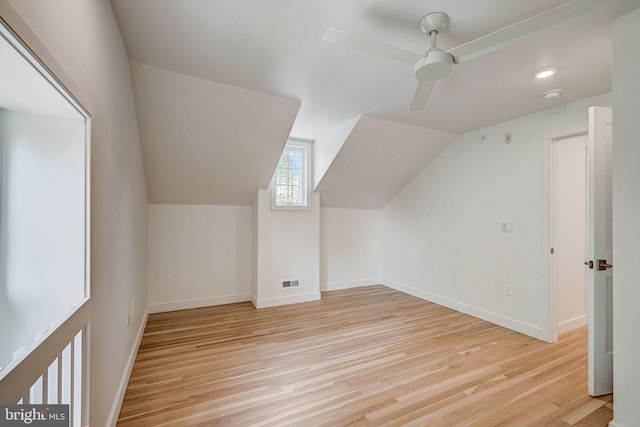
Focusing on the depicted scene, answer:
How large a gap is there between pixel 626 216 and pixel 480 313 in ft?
7.45

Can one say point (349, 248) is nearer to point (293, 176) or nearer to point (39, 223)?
point (293, 176)

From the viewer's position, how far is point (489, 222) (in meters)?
3.39

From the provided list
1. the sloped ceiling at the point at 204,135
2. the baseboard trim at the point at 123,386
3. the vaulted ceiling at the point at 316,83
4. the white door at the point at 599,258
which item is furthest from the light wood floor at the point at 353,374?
the vaulted ceiling at the point at 316,83

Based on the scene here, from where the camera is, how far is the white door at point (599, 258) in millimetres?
1969

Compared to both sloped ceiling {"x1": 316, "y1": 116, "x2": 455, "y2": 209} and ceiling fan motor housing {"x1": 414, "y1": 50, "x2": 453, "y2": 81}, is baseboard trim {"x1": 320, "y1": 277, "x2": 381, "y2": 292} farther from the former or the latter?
ceiling fan motor housing {"x1": 414, "y1": 50, "x2": 453, "y2": 81}

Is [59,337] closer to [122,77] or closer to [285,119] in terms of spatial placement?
[122,77]

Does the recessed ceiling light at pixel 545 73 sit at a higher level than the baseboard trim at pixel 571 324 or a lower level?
higher

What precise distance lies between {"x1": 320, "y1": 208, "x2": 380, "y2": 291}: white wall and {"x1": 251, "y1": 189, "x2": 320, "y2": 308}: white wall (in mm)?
561

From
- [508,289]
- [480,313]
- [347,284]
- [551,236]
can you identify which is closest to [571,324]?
[508,289]

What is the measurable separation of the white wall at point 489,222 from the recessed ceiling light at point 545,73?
80cm

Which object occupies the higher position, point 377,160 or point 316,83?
point 316,83

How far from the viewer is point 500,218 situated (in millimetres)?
3273

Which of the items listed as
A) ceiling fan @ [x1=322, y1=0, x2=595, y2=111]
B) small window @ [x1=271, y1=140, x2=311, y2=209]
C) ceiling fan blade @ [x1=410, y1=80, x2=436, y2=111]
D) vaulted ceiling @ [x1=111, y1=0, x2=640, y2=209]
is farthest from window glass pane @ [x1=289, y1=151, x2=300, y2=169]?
ceiling fan @ [x1=322, y1=0, x2=595, y2=111]

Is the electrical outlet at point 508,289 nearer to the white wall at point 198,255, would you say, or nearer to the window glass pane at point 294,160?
the window glass pane at point 294,160
